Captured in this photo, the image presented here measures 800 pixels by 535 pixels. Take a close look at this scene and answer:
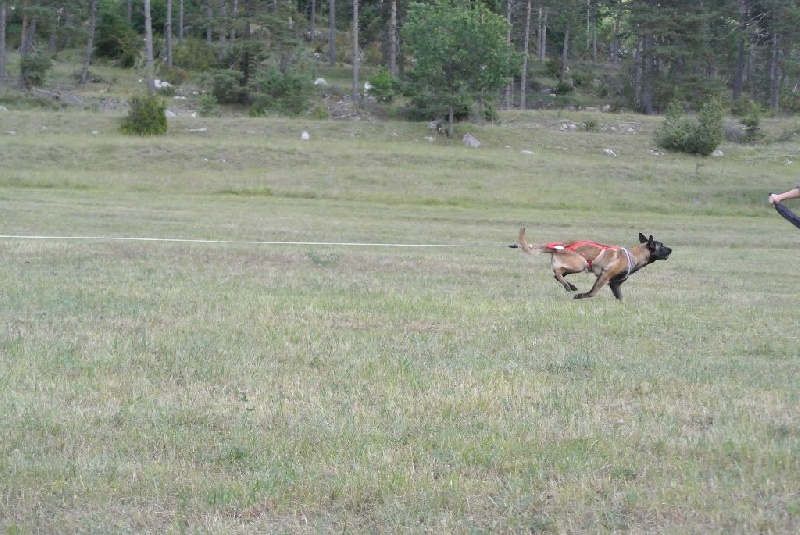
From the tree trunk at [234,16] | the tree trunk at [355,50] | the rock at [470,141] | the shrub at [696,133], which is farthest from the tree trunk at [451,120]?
the tree trunk at [234,16]

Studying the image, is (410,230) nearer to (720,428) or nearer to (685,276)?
Result: (685,276)

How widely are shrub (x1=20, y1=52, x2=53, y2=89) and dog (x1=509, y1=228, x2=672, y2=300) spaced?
54973 mm

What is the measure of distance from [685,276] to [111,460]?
530 inches

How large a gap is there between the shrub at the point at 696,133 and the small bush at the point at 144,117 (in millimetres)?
26514

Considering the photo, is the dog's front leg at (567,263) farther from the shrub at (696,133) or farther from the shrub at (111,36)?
the shrub at (111,36)

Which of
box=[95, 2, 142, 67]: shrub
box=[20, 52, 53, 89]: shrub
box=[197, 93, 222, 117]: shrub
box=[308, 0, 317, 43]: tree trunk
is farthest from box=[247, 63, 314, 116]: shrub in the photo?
box=[308, 0, 317, 43]: tree trunk

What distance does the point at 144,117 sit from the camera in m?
46.8

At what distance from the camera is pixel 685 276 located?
1669cm

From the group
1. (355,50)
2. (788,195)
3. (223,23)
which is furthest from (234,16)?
(788,195)

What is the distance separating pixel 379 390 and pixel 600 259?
6.06 metres

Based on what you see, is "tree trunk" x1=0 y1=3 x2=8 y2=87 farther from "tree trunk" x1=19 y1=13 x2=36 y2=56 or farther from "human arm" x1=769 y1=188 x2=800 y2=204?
"human arm" x1=769 y1=188 x2=800 y2=204

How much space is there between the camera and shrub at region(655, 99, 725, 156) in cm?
4781

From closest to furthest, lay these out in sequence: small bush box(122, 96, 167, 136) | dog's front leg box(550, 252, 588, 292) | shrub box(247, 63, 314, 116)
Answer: dog's front leg box(550, 252, 588, 292) → small bush box(122, 96, 167, 136) → shrub box(247, 63, 314, 116)

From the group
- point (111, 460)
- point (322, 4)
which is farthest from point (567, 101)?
point (111, 460)
